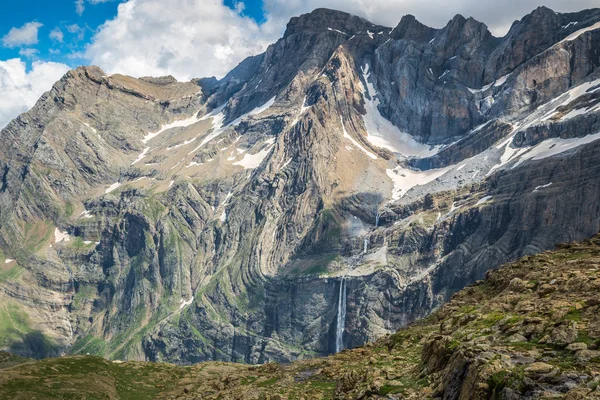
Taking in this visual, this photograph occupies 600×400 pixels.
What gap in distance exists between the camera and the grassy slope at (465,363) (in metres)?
30.2

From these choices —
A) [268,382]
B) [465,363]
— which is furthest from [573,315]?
[268,382]

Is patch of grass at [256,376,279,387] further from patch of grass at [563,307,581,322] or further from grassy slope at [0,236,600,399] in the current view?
patch of grass at [563,307,581,322]

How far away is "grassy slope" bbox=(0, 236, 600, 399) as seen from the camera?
3017 cm

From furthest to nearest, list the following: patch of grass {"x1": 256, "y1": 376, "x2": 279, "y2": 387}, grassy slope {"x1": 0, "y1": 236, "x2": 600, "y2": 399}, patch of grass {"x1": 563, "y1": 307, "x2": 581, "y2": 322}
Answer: patch of grass {"x1": 256, "y1": 376, "x2": 279, "y2": 387} < patch of grass {"x1": 563, "y1": 307, "x2": 581, "y2": 322} < grassy slope {"x1": 0, "y1": 236, "x2": 600, "y2": 399}

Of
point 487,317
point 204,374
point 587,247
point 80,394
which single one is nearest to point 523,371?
point 487,317

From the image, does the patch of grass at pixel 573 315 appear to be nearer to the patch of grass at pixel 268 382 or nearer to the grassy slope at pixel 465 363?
the grassy slope at pixel 465 363

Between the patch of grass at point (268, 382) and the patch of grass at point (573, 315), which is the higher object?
the patch of grass at point (573, 315)

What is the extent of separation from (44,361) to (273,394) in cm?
4831

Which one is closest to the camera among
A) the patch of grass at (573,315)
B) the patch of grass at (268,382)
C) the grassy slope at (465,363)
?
the grassy slope at (465,363)

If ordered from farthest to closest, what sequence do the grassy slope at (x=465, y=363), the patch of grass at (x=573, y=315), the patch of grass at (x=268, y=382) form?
the patch of grass at (x=268, y=382) → the patch of grass at (x=573, y=315) → the grassy slope at (x=465, y=363)

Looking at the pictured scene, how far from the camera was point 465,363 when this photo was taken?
33469 millimetres

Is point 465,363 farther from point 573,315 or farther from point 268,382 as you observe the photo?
point 268,382

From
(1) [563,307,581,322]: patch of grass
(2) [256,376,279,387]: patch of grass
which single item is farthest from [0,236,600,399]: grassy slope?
(2) [256,376,279,387]: patch of grass

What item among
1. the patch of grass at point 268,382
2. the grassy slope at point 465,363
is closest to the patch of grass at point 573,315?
the grassy slope at point 465,363
